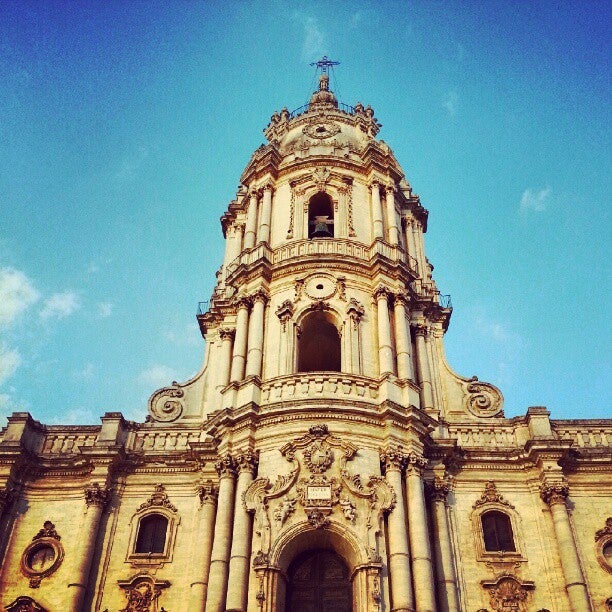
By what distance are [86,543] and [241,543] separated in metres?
5.22

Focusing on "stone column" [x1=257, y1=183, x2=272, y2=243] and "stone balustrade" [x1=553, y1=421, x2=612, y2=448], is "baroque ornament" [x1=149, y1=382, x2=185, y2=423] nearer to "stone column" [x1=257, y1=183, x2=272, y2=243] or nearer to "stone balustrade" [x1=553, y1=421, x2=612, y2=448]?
"stone column" [x1=257, y1=183, x2=272, y2=243]

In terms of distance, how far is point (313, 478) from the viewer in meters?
20.2

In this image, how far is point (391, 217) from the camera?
94.9 feet

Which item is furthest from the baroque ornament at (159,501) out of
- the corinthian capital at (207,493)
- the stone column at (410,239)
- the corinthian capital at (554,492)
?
the stone column at (410,239)

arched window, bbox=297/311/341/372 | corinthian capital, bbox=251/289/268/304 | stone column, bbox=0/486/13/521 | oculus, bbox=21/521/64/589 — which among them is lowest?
oculus, bbox=21/521/64/589

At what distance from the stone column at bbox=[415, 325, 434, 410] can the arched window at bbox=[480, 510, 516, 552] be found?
4.07m

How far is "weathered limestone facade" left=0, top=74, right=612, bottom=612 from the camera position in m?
19.8

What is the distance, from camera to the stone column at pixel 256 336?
2378 centimetres

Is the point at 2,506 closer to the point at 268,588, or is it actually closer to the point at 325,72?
the point at 268,588

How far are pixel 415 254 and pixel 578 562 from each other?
1418 centimetres

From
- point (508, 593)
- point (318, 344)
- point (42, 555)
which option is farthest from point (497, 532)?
point (42, 555)

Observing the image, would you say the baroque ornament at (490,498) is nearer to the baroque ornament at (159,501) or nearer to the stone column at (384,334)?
the stone column at (384,334)

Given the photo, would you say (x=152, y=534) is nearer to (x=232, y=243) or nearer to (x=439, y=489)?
(x=439, y=489)

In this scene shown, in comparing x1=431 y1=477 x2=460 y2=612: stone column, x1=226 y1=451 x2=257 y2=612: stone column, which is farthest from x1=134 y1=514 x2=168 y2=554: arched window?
x1=431 y1=477 x2=460 y2=612: stone column
